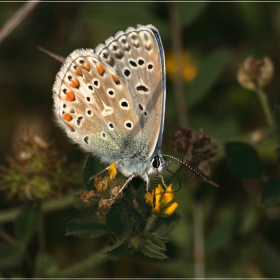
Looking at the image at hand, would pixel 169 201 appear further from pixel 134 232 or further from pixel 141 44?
pixel 141 44

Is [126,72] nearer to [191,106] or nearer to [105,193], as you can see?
[105,193]

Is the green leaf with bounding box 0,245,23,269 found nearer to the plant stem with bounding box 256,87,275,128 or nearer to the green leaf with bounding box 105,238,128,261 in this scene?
the green leaf with bounding box 105,238,128,261

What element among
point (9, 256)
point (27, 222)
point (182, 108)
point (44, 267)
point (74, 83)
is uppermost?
point (74, 83)

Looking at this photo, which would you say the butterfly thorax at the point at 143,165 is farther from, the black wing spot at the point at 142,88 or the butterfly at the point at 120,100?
the black wing spot at the point at 142,88

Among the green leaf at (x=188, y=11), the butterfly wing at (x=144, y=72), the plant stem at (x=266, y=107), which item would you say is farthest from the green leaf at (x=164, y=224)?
the green leaf at (x=188, y=11)

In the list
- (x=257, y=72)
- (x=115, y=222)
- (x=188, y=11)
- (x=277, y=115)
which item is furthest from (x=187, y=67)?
(x=115, y=222)

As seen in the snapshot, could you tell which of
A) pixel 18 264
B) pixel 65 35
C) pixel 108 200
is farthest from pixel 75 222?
pixel 65 35
